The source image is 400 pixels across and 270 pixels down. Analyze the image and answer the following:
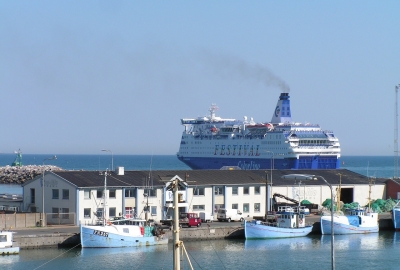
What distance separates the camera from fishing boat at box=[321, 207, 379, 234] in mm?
51531

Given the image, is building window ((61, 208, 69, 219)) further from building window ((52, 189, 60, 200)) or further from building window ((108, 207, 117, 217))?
building window ((108, 207, 117, 217))

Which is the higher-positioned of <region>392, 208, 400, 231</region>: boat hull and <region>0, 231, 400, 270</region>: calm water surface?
<region>392, 208, 400, 231</region>: boat hull

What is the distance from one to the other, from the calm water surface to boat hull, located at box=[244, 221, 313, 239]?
1.98 ft

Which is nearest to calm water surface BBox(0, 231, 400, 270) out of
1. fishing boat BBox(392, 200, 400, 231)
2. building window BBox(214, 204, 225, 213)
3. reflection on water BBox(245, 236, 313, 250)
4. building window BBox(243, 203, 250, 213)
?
reflection on water BBox(245, 236, 313, 250)

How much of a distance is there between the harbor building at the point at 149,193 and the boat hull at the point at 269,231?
3.59m

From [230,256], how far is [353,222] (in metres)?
14.0

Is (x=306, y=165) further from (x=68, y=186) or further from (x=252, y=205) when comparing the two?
(x=68, y=186)

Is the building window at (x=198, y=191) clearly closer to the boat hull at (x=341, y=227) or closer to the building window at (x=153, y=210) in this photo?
the building window at (x=153, y=210)

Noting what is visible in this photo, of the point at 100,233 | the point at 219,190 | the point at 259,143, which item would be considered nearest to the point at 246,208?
the point at 219,190

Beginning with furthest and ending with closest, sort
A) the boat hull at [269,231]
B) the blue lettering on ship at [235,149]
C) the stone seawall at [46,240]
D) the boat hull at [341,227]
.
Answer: the blue lettering on ship at [235,149], the boat hull at [341,227], the boat hull at [269,231], the stone seawall at [46,240]

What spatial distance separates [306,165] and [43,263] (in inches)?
3332

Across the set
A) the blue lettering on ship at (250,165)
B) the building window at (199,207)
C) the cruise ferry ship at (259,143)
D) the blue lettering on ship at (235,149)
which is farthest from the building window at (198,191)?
the blue lettering on ship at (235,149)

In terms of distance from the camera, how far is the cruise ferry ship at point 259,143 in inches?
4747

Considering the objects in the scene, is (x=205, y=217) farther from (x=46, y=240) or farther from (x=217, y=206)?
(x=46, y=240)
